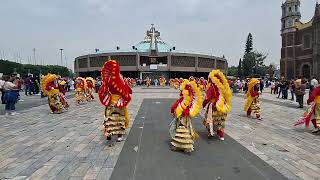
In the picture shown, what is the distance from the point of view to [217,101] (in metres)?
9.12

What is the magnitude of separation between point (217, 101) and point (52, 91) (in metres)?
8.63

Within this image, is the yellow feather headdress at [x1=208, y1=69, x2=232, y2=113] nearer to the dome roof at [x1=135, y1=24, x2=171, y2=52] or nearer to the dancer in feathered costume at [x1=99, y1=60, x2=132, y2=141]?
the dancer in feathered costume at [x1=99, y1=60, x2=132, y2=141]

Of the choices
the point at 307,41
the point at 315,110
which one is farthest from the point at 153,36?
the point at 315,110

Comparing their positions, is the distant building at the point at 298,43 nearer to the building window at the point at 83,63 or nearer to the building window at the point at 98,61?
the building window at the point at 98,61

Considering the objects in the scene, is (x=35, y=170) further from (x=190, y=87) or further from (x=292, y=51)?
(x=292, y=51)

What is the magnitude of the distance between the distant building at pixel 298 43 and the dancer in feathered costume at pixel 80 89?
52692mm

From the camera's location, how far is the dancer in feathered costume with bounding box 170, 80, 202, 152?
769 centimetres

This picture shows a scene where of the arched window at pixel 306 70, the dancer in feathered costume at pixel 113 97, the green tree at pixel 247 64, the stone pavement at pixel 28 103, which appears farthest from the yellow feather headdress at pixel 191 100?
the green tree at pixel 247 64

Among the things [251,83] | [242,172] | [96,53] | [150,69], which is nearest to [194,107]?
[242,172]

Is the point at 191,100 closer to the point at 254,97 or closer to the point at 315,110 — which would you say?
the point at 315,110

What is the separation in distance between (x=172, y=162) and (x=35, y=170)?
2.60 meters

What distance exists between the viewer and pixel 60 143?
8867mm

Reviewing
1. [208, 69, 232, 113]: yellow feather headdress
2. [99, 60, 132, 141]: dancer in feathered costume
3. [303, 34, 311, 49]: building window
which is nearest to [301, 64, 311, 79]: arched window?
[303, 34, 311, 49]: building window

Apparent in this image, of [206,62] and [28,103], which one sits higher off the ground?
[206,62]
